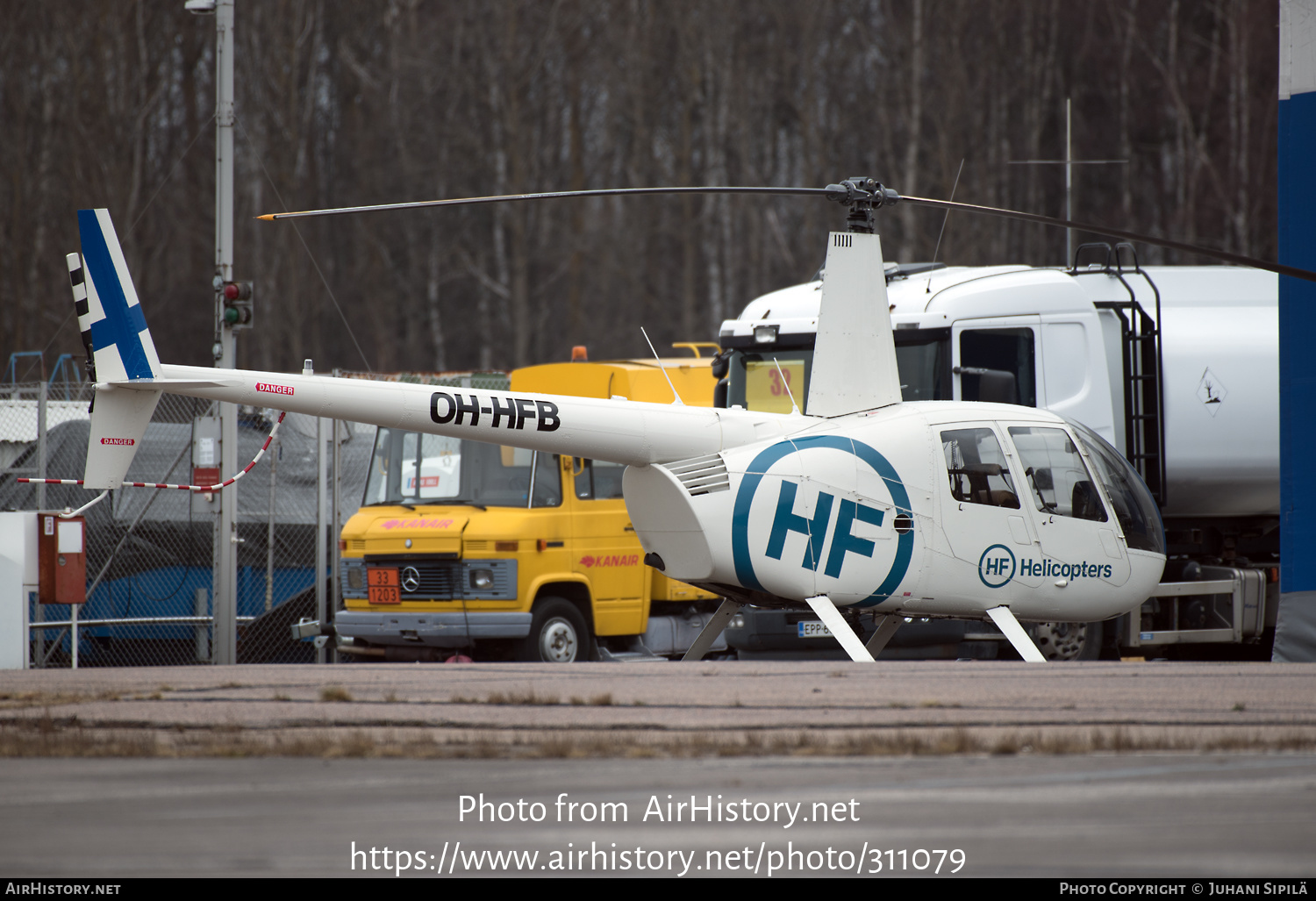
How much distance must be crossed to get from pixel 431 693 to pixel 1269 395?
31.5 feet

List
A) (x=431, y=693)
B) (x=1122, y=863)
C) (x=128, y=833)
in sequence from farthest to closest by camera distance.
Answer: (x=431, y=693) < (x=128, y=833) < (x=1122, y=863)

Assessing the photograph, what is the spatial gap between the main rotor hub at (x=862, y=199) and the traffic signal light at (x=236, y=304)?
6654 millimetres

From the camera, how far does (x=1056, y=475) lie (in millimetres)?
10172

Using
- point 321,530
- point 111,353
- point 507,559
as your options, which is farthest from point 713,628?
point 321,530

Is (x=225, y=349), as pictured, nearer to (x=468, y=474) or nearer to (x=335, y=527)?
(x=335, y=527)

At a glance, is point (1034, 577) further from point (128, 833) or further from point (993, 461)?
point (128, 833)

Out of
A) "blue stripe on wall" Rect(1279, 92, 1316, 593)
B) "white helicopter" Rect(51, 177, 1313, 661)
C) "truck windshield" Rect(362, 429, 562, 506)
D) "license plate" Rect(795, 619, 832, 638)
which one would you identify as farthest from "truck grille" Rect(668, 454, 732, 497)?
"blue stripe on wall" Rect(1279, 92, 1316, 593)

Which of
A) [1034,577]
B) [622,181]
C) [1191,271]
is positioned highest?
[622,181]

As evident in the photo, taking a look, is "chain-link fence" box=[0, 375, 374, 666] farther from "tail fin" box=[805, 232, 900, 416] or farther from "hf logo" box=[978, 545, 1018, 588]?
"hf logo" box=[978, 545, 1018, 588]

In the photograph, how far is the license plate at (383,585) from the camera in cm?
1302

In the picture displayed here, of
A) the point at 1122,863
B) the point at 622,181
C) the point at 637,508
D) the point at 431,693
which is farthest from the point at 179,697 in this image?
the point at 622,181

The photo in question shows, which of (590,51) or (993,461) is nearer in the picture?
(993,461)

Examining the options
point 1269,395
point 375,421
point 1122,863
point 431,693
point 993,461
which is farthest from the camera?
point 1269,395

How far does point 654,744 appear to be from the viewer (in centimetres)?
412
